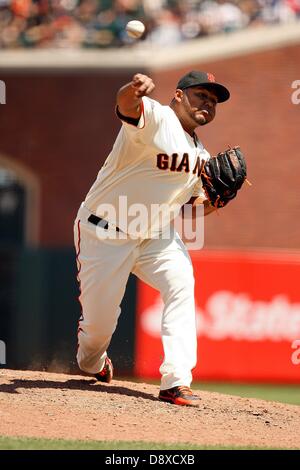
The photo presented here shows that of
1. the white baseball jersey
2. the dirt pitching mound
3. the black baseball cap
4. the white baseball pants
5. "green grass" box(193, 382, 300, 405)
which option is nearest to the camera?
the dirt pitching mound

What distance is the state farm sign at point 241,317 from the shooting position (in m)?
12.0

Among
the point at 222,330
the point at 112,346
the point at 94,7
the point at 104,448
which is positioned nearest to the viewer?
the point at 104,448

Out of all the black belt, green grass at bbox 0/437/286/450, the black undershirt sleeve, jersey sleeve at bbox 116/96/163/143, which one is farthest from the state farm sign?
green grass at bbox 0/437/286/450

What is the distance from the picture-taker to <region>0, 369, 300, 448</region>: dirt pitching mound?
Result: 18.6 ft

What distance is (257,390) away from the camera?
463 inches

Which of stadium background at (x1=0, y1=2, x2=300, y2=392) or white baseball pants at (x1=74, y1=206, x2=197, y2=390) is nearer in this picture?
white baseball pants at (x1=74, y1=206, x2=197, y2=390)

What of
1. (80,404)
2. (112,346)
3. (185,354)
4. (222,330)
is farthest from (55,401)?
(222,330)

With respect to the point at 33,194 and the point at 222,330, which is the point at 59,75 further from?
the point at 222,330

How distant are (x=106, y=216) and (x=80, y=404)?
121 cm


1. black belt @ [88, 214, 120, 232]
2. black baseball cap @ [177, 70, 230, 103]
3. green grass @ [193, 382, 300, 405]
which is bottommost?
green grass @ [193, 382, 300, 405]

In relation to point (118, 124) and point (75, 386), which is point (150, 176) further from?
point (118, 124)

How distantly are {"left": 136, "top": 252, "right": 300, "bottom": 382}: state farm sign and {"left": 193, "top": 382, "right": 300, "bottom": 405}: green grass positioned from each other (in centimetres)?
10

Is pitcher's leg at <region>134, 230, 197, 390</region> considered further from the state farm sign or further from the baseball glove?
the state farm sign

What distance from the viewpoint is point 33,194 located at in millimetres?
18688
